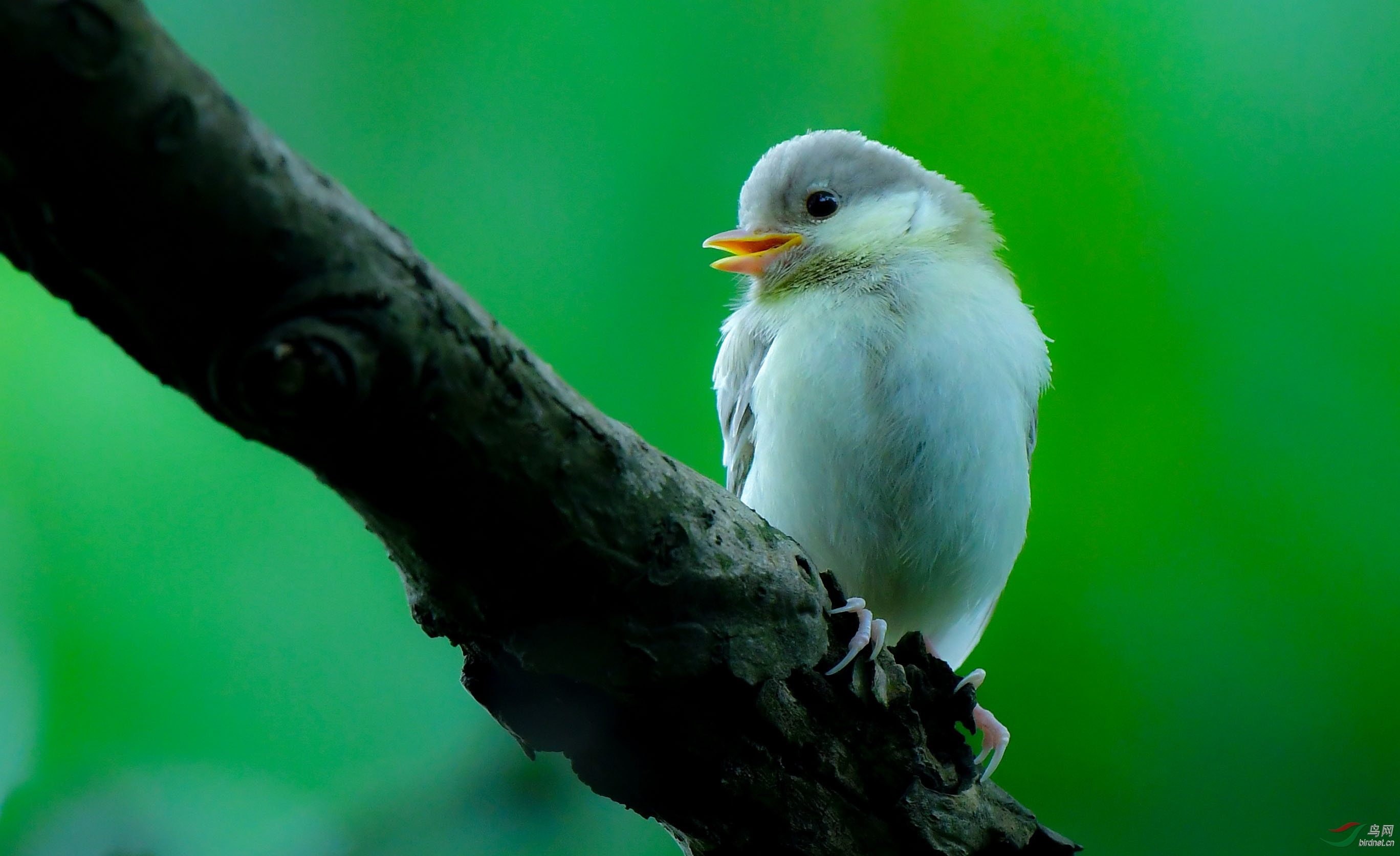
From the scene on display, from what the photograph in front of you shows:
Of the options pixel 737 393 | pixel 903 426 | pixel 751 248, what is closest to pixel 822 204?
pixel 751 248

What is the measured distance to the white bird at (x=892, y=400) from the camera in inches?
49.3

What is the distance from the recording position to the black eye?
1521 mm

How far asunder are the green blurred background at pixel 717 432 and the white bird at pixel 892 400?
37 cm

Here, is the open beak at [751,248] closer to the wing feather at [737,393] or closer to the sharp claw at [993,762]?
the wing feather at [737,393]

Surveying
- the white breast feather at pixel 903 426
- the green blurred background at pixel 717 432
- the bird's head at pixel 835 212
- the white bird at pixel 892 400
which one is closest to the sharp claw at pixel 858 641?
the white bird at pixel 892 400

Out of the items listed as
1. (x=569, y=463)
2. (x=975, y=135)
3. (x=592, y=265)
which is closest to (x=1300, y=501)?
(x=975, y=135)

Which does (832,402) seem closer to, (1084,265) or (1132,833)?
(1084,265)

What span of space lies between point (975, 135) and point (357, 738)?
155 centimetres

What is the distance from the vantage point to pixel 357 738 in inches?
58.1

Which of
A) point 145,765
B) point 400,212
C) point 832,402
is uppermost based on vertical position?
point 400,212

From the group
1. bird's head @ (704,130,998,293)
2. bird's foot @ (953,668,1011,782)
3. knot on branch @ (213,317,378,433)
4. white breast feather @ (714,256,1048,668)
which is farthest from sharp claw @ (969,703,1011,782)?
knot on branch @ (213,317,378,433)

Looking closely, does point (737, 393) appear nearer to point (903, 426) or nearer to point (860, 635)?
point (903, 426)

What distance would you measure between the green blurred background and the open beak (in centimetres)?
27

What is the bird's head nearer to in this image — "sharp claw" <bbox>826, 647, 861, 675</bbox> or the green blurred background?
the green blurred background
